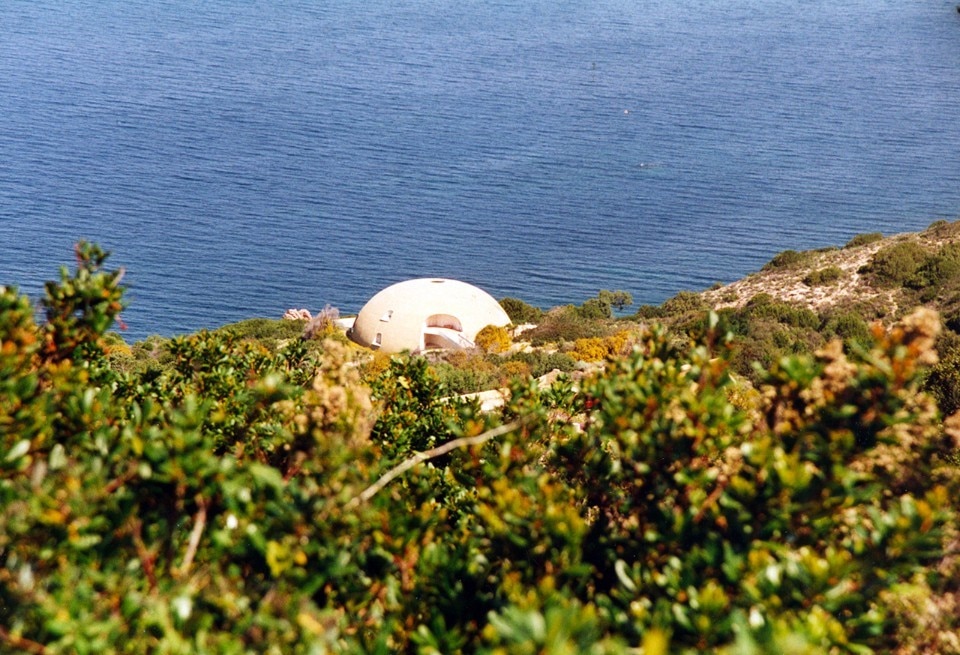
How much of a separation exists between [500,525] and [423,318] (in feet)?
126

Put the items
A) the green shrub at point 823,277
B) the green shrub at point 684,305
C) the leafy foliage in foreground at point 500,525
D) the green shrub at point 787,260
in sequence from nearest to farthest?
the leafy foliage in foreground at point 500,525 → the green shrub at point 823,277 → the green shrub at point 684,305 → the green shrub at point 787,260

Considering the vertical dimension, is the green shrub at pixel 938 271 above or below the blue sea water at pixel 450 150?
below

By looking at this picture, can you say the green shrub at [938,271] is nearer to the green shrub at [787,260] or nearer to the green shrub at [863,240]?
the green shrub at [787,260]

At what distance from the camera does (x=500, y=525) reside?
6.45 metres

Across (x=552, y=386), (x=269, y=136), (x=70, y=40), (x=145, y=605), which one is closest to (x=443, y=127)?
(x=269, y=136)

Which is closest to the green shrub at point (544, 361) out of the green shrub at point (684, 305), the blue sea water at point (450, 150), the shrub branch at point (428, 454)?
the green shrub at point (684, 305)

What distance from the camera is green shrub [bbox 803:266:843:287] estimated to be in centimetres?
4733

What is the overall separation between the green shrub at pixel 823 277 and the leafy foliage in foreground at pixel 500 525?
136 ft

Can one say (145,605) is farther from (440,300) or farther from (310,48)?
(310,48)

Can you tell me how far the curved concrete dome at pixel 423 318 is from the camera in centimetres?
4428

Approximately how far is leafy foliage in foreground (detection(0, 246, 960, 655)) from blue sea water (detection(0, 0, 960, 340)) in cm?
4976

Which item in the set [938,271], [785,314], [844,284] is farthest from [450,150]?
[938,271]

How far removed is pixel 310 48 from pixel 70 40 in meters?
29.4

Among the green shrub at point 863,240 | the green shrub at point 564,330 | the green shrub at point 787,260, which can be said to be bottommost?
the green shrub at point 564,330
